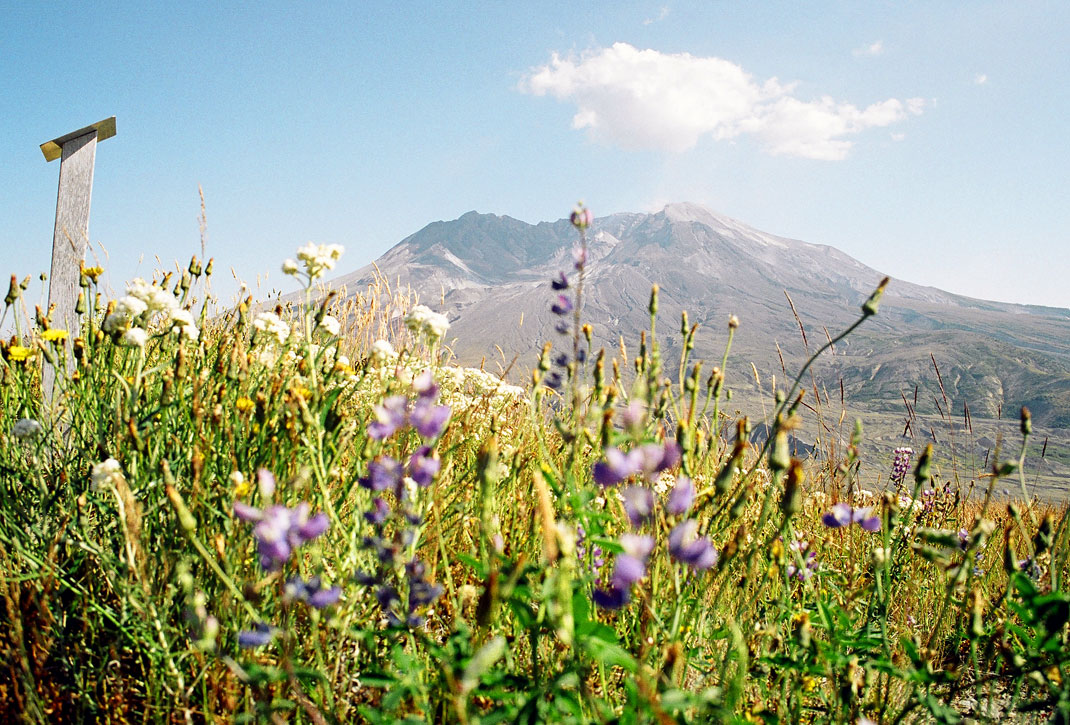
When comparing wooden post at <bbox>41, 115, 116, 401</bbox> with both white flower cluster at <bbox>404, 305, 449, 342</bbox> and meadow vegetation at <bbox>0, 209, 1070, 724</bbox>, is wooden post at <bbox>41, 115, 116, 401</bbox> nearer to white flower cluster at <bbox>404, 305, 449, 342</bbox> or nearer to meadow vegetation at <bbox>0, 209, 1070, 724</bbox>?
meadow vegetation at <bbox>0, 209, 1070, 724</bbox>

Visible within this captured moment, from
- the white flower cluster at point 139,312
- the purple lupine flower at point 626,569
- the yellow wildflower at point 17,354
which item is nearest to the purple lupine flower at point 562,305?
the purple lupine flower at point 626,569

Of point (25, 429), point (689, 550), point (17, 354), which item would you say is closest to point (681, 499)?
point (689, 550)

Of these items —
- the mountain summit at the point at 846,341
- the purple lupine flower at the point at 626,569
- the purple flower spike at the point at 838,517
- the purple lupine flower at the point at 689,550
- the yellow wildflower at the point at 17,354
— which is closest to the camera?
the purple lupine flower at the point at 626,569

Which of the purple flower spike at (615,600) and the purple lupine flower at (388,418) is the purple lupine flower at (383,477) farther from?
the purple flower spike at (615,600)

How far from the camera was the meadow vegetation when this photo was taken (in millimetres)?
874

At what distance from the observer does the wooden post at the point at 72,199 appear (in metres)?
3.54

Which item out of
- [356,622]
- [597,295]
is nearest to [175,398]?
[356,622]

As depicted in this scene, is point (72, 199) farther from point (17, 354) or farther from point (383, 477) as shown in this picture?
point (383, 477)

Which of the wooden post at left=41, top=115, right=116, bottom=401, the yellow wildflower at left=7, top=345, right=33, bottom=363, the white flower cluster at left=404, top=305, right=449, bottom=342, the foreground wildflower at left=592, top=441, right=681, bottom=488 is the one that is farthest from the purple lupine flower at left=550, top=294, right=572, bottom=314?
the wooden post at left=41, top=115, right=116, bottom=401

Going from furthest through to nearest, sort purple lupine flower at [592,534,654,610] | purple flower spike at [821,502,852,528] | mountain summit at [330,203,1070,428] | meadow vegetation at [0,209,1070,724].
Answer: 1. mountain summit at [330,203,1070,428]
2. purple flower spike at [821,502,852,528]
3. meadow vegetation at [0,209,1070,724]
4. purple lupine flower at [592,534,654,610]

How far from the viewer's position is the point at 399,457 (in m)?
1.74

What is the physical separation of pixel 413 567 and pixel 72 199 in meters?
4.00

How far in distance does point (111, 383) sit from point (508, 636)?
137 centimetres

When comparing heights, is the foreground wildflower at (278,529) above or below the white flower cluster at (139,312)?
below
